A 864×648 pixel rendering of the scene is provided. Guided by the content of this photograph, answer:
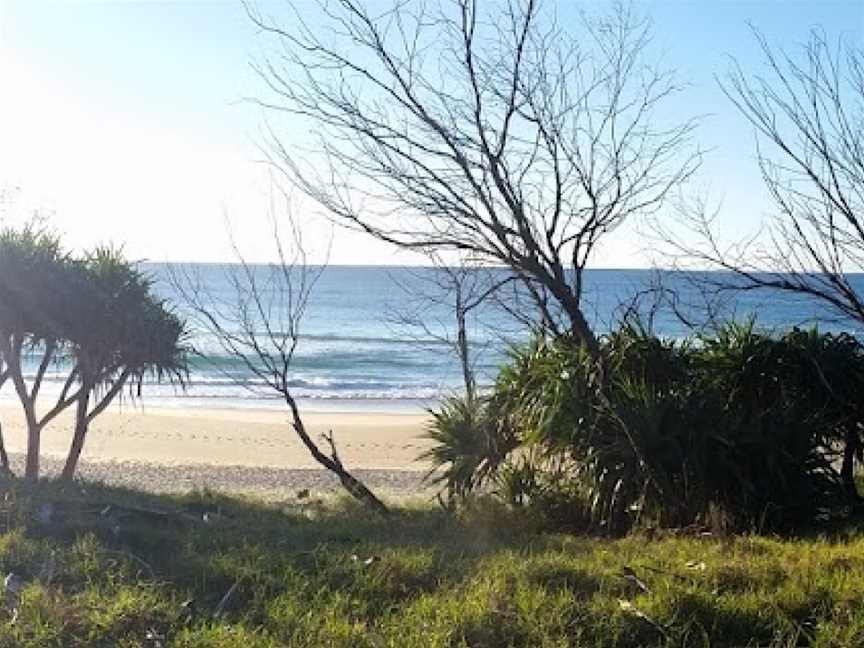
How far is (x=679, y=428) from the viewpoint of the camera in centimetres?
762

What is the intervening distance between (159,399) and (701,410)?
2367cm

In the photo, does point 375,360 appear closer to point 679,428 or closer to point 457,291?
point 457,291

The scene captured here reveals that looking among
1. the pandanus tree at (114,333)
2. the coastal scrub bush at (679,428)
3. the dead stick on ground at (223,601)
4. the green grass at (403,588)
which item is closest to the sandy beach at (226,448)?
the pandanus tree at (114,333)

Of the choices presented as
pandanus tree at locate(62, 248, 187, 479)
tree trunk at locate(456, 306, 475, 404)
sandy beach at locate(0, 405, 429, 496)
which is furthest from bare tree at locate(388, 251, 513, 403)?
sandy beach at locate(0, 405, 429, 496)

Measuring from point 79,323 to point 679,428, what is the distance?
5627 millimetres

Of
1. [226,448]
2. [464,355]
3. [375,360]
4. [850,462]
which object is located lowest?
[226,448]

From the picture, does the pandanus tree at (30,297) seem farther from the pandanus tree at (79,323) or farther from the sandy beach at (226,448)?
the sandy beach at (226,448)

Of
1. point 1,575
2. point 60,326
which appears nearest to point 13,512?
point 1,575

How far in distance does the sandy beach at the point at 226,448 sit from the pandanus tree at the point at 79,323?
9.01ft

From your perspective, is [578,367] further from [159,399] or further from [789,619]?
[159,399]

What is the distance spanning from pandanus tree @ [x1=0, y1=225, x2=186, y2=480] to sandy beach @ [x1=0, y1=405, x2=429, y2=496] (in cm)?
275

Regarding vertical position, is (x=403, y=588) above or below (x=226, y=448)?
above

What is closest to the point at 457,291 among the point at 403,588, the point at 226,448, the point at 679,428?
the point at 679,428

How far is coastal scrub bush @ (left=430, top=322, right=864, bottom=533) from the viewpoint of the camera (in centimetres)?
751
